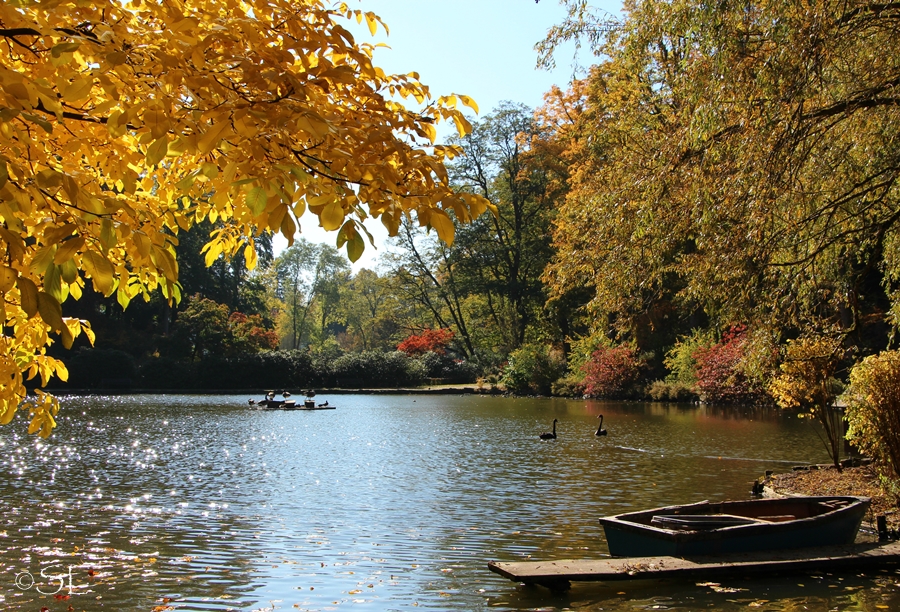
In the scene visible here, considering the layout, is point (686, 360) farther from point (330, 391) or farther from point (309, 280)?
point (309, 280)

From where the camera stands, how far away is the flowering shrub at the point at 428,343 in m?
52.6

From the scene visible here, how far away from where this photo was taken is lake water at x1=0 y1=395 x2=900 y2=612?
6.89 metres

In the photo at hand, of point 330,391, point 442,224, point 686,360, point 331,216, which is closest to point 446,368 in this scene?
point 330,391

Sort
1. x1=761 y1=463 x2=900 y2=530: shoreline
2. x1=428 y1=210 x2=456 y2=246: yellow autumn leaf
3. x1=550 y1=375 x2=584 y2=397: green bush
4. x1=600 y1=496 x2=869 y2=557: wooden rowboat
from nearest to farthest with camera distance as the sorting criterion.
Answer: x1=428 y1=210 x2=456 y2=246: yellow autumn leaf, x1=600 y1=496 x2=869 y2=557: wooden rowboat, x1=761 y1=463 x2=900 y2=530: shoreline, x1=550 y1=375 x2=584 y2=397: green bush

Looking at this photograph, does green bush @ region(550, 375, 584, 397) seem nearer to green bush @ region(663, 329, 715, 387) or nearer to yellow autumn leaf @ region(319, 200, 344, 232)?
green bush @ region(663, 329, 715, 387)

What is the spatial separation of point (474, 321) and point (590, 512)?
145 feet

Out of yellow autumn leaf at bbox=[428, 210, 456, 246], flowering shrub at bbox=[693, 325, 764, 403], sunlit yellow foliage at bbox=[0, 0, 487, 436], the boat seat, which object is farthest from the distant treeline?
yellow autumn leaf at bbox=[428, 210, 456, 246]

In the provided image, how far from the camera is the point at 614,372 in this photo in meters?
35.5

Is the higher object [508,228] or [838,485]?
[508,228]

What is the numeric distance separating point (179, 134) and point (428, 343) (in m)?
50.1

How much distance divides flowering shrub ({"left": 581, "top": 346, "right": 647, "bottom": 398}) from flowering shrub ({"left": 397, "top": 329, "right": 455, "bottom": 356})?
697 inches

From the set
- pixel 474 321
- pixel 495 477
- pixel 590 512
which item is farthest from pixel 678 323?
pixel 590 512

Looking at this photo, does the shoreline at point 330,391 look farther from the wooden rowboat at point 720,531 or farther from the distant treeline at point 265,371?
the wooden rowboat at point 720,531

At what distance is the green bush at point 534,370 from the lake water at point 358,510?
1672 centimetres
